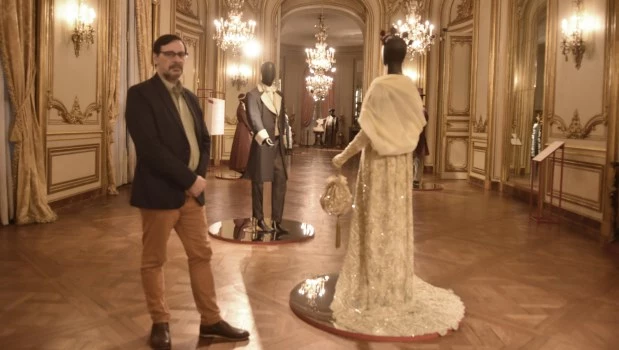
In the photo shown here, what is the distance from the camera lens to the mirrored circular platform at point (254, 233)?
471 centimetres

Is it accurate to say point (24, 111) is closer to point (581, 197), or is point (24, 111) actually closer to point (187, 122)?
point (187, 122)

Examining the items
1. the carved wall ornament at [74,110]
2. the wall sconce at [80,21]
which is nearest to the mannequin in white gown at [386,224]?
the carved wall ornament at [74,110]

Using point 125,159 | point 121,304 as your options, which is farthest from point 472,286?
point 125,159

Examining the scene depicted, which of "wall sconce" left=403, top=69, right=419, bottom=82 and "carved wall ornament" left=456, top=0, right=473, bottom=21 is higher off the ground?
"carved wall ornament" left=456, top=0, right=473, bottom=21

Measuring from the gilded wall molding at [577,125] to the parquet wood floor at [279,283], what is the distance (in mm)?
1098

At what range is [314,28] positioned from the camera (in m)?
19.8

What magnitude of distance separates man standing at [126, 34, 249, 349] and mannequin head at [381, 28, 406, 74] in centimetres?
104

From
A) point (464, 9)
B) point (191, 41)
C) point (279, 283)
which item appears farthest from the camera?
point (191, 41)

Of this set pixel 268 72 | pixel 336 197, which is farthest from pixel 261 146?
pixel 336 197

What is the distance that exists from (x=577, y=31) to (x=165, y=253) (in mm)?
5711

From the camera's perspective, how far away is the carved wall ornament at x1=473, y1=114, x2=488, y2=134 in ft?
33.1

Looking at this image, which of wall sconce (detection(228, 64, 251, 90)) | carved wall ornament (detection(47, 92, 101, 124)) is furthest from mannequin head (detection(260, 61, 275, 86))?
wall sconce (detection(228, 64, 251, 90))

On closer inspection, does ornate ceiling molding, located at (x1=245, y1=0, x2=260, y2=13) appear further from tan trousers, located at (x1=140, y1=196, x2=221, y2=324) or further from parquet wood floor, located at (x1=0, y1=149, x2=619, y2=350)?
tan trousers, located at (x1=140, y1=196, x2=221, y2=324)

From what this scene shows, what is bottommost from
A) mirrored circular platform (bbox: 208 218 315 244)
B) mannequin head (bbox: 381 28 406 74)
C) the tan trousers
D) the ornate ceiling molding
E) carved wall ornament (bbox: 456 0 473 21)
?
mirrored circular platform (bbox: 208 218 315 244)
